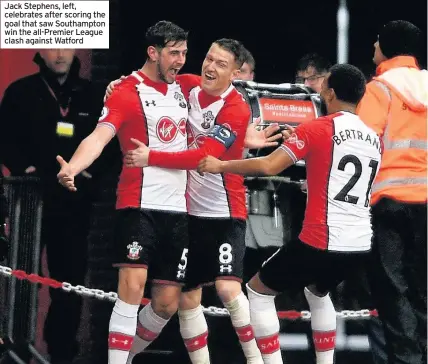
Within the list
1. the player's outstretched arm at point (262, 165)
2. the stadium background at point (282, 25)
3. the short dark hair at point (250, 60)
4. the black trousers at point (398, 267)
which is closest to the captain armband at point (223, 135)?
the player's outstretched arm at point (262, 165)

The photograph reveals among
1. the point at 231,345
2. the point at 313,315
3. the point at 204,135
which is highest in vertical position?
the point at 204,135

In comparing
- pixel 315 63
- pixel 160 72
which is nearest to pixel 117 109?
pixel 160 72

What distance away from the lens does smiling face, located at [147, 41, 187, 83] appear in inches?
300

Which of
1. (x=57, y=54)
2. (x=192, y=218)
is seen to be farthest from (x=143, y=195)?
(x=57, y=54)

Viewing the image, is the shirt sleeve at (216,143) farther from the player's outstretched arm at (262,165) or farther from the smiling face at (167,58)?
the smiling face at (167,58)

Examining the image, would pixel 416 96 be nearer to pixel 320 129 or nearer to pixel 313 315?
pixel 320 129

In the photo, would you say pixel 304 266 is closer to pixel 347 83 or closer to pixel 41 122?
pixel 347 83

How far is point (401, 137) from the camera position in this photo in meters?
7.62

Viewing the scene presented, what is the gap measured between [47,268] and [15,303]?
94 centimetres

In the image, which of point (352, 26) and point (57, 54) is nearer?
point (57, 54)

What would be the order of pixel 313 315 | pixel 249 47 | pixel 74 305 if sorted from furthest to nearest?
pixel 249 47 → pixel 74 305 → pixel 313 315

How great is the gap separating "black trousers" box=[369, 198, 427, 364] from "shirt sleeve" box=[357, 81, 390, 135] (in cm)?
45

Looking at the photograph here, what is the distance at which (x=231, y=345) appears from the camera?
352 inches

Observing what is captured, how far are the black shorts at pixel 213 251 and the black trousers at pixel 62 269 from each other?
111 cm
